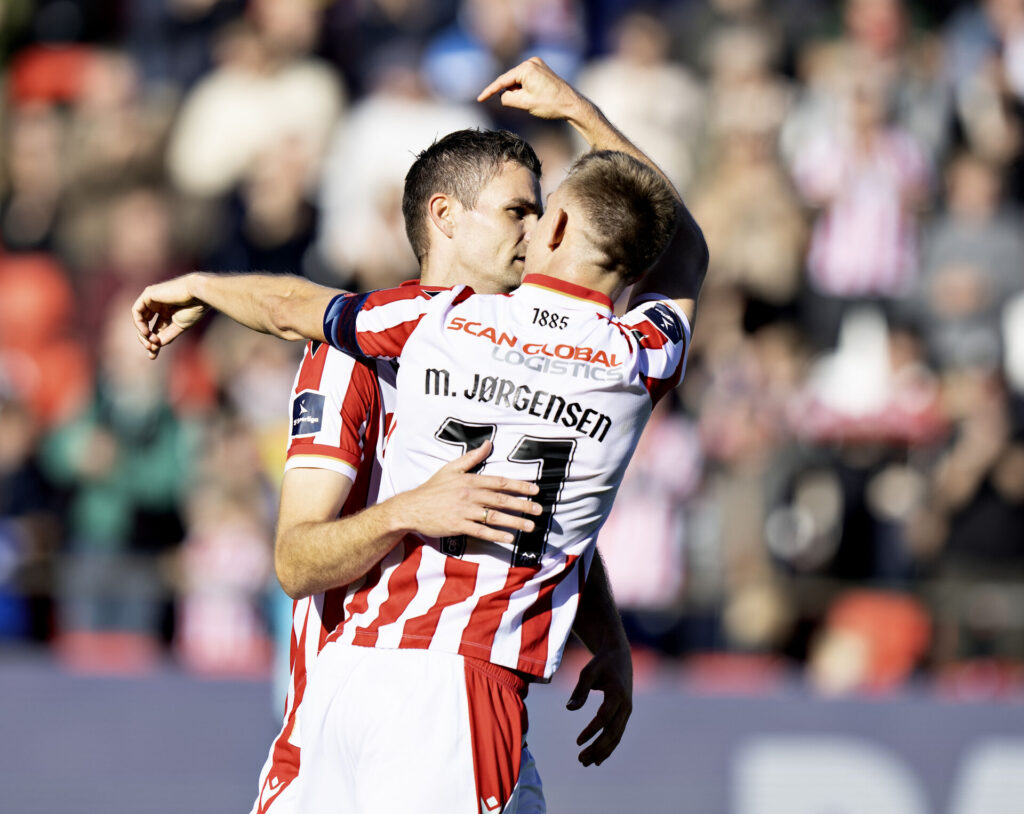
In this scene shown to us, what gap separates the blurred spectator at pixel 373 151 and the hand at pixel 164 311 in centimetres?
633

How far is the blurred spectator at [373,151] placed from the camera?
1069cm

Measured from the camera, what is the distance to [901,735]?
8.39 metres

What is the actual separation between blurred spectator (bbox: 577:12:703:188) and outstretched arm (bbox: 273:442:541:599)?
24.4 ft

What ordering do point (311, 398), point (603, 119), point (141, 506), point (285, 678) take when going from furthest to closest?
point (141, 506), point (285, 678), point (603, 119), point (311, 398)

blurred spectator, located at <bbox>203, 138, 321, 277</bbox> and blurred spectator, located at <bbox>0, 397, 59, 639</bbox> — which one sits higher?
blurred spectator, located at <bbox>203, 138, 321, 277</bbox>

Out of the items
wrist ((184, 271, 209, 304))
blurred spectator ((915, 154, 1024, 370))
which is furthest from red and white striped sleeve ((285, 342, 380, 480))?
blurred spectator ((915, 154, 1024, 370))

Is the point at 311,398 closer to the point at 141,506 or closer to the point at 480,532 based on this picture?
the point at 480,532

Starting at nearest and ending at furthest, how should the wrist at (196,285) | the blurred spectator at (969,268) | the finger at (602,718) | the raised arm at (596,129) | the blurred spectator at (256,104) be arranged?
1. the wrist at (196,285)
2. the raised arm at (596,129)
3. the finger at (602,718)
4. the blurred spectator at (969,268)
5. the blurred spectator at (256,104)

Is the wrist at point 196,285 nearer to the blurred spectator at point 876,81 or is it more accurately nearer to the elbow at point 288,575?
the elbow at point 288,575

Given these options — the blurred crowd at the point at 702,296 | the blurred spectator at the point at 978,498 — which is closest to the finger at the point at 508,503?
the blurred crowd at the point at 702,296

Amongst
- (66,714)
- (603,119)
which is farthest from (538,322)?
(66,714)

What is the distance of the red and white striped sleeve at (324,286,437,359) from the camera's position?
3.66 metres

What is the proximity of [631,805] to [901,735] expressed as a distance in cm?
152

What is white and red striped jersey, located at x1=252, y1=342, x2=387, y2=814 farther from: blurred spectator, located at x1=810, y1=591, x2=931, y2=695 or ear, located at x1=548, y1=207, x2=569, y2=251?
blurred spectator, located at x1=810, y1=591, x2=931, y2=695
